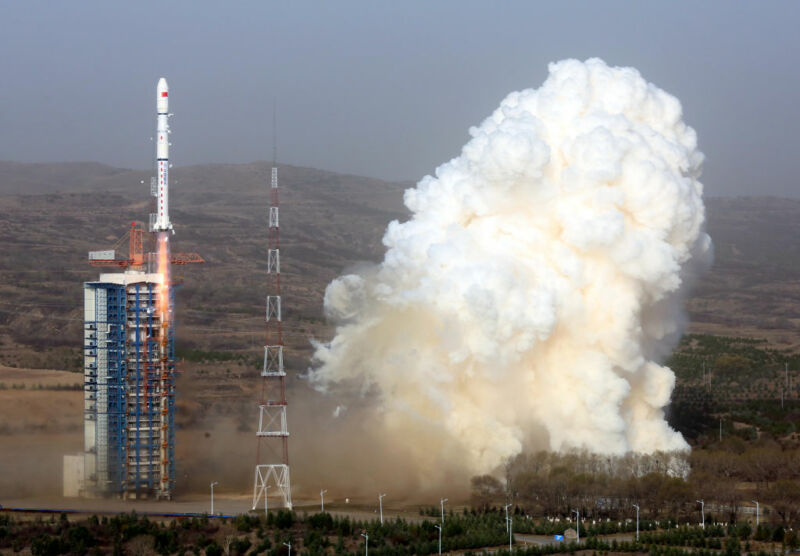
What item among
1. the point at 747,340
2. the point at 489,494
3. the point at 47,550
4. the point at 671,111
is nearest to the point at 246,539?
the point at 47,550

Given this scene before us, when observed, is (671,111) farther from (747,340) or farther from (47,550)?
(747,340)

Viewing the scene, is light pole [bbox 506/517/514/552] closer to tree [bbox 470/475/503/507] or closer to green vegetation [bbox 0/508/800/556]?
green vegetation [bbox 0/508/800/556]

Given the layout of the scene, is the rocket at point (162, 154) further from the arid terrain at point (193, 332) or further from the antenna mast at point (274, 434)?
the arid terrain at point (193, 332)

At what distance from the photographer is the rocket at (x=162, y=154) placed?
6712cm

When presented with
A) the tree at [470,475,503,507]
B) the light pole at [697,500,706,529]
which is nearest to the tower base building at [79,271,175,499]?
the tree at [470,475,503,507]

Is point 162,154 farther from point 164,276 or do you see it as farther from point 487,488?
point 487,488

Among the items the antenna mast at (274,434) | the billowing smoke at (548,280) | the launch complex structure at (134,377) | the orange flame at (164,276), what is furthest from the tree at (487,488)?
the orange flame at (164,276)

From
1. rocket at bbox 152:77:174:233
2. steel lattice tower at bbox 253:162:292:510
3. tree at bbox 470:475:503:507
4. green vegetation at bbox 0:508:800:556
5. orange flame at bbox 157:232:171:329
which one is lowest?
green vegetation at bbox 0:508:800:556

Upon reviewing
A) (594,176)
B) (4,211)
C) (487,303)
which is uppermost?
(4,211)

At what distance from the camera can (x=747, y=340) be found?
502ft

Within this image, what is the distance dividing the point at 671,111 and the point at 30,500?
3627 cm

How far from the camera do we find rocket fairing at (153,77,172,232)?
6712 cm

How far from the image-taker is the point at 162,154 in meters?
67.1

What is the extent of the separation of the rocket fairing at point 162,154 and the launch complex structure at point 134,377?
0.05 metres
